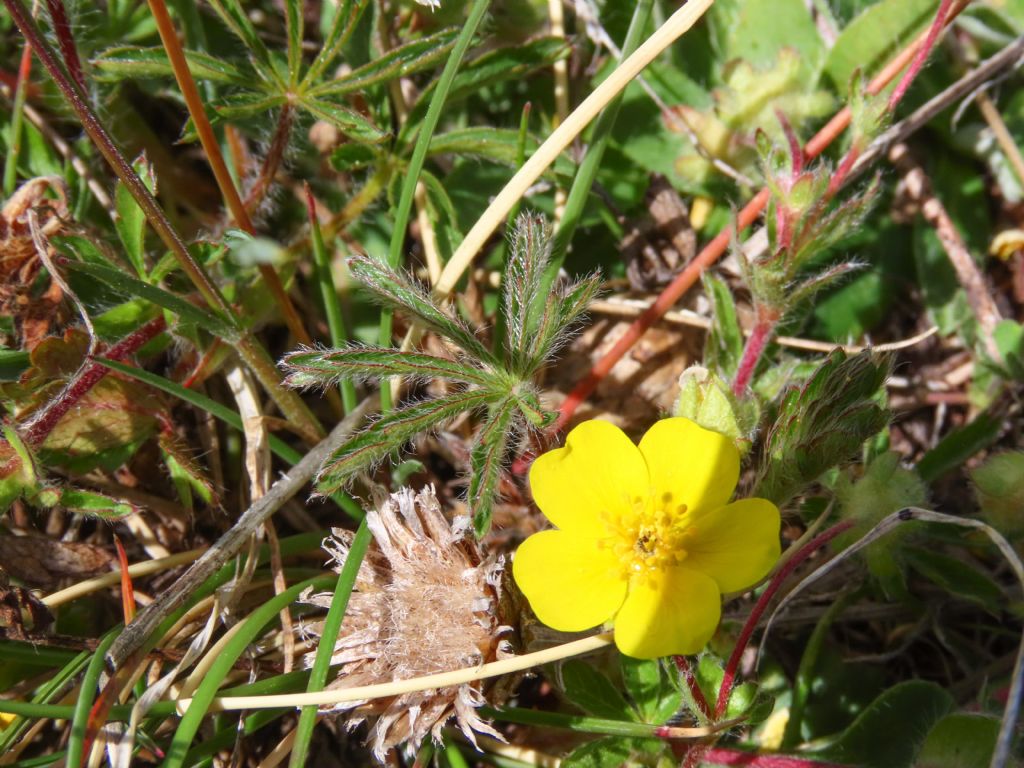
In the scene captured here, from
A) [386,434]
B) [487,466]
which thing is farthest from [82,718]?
[487,466]

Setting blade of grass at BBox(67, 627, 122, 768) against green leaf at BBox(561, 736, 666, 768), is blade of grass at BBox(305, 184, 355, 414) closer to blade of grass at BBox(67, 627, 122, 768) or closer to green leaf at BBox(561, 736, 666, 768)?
blade of grass at BBox(67, 627, 122, 768)

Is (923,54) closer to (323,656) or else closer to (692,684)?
(692,684)

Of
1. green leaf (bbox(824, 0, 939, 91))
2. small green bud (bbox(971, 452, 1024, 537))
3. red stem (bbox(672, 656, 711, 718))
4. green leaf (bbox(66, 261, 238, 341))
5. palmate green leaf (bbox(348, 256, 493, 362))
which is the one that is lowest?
red stem (bbox(672, 656, 711, 718))

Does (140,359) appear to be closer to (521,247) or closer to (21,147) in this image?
(21,147)

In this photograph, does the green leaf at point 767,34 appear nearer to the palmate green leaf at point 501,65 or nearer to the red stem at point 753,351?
the palmate green leaf at point 501,65

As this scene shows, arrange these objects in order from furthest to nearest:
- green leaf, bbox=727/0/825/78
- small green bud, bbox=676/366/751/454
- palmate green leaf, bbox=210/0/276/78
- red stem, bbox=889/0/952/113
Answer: green leaf, bbox=727/0/825/78 < red stem, bbox=889/0/952/113 < palmate green leaf, bbox=210/0/276/78 < small green bud, bbox=676/366/751/454

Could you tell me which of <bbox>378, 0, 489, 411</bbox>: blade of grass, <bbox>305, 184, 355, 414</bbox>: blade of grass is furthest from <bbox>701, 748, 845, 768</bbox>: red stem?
<bbox>305, 184, 355, 414</bbox>: blade of grass
